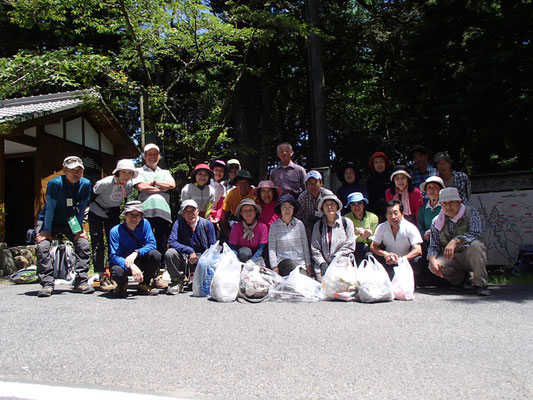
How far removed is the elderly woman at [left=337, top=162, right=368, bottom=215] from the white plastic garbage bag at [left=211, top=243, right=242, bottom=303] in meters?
2.18

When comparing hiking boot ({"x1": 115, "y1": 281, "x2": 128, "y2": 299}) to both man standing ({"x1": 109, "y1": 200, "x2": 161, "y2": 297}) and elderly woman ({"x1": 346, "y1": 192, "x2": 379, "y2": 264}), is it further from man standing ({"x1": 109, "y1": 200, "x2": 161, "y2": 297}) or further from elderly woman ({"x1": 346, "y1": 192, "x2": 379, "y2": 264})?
elderly woman ({"x1": 346, "y1": 192, "x2": 379, "y2": 264})

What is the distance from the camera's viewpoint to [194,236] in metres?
5.91

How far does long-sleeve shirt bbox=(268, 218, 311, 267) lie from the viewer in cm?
567

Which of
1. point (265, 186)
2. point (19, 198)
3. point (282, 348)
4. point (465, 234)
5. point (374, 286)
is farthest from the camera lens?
point (19, 198)

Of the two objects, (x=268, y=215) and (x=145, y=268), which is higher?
(x=268, y=215)

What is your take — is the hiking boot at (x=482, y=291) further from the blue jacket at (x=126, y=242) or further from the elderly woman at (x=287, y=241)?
the blue jacket at (x=126, y=242)

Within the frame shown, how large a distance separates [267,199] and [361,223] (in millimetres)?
1447

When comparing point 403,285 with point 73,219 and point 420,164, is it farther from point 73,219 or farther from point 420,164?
point 73,219

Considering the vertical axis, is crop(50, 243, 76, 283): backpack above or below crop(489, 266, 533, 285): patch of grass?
above

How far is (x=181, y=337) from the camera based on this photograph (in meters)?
3.49

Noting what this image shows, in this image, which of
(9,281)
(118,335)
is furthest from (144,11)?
(118,335)

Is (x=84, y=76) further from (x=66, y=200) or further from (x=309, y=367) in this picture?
(x=309, y=367)

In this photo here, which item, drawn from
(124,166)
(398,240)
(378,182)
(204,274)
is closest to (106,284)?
(204,274)

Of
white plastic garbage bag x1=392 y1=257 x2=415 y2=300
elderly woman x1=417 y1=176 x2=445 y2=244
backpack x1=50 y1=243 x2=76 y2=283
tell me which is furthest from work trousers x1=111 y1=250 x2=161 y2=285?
elderly woman x1=417 y1=176 x2=445 y2=244
